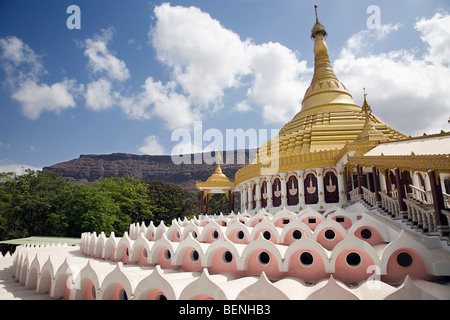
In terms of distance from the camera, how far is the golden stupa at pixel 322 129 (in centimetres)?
2058

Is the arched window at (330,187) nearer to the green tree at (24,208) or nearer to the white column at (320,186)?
the white column at (320,186)

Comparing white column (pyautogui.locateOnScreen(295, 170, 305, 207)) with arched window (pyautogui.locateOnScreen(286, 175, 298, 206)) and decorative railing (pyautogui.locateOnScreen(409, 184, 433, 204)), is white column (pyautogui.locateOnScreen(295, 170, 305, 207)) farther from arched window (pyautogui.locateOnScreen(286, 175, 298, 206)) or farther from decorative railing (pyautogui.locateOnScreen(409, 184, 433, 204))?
decorative railing (pyautogui.locateOnScreen(409, 184, 433, 204))

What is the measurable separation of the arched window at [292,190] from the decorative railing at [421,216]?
10916 mm

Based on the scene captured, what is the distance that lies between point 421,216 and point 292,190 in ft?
39.4

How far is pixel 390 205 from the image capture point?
40.9ft

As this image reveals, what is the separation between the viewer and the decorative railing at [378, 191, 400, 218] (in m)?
11.7

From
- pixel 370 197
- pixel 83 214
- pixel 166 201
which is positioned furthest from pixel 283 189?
pixel 166 201

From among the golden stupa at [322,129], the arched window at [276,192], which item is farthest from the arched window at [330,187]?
the arched window at [276,192]

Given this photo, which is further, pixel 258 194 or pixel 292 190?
pixel 258 194

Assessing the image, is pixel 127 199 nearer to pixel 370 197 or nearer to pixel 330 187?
pixel 330 187

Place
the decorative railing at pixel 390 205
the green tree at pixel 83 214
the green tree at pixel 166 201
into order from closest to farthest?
the decorative railing at pixel 390 205, the green tree at pixel 83 214, the green tree at pixel 166 201

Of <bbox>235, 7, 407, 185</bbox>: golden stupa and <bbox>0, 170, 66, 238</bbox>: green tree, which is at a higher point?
<bbox>235, 7, 407, 185</bbox>: golden stupa

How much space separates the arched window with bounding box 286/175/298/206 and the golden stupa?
3.52 ft

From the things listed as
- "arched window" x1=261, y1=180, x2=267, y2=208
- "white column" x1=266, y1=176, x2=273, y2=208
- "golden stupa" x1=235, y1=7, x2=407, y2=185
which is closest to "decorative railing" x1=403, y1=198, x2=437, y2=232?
"golden stupa" x1=235, y1=7, x2=407, y2=185
